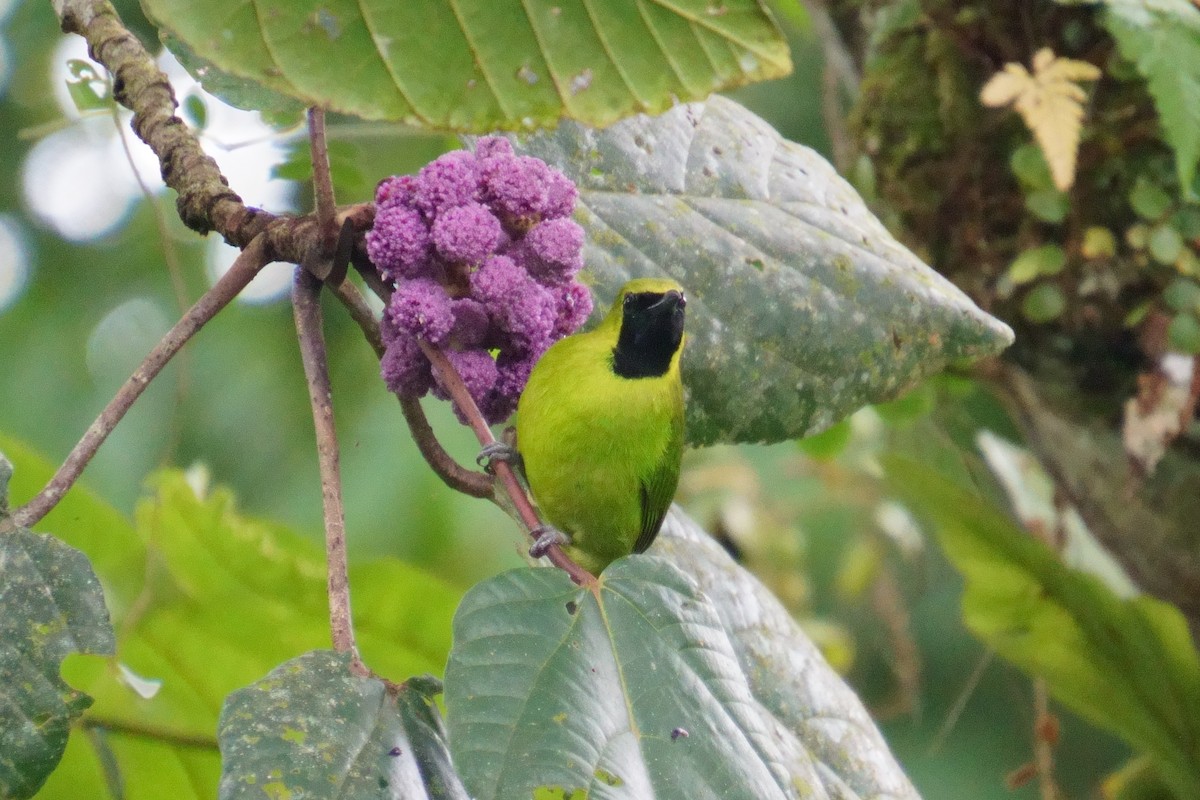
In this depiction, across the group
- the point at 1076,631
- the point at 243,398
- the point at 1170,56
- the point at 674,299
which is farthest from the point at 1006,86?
the point at 243,398

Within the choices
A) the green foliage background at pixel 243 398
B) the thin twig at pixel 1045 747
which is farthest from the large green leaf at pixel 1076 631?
the green foliage background at pixel 243 398

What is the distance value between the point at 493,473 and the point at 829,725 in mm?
459

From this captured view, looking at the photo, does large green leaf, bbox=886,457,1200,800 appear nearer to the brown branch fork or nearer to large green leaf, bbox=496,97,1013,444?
large green leaf, bbox=496,97,1013,444

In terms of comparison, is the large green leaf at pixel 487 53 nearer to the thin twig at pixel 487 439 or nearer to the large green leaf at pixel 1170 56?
the thin twig at pixel 487 439

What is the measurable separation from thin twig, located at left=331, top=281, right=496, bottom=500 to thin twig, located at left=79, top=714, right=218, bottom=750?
47 centimetres

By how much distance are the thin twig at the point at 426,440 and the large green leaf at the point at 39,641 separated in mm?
220

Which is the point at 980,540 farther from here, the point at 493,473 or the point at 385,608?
the point at 493,473

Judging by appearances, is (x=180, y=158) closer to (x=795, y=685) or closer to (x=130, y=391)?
(x=130, y=391)

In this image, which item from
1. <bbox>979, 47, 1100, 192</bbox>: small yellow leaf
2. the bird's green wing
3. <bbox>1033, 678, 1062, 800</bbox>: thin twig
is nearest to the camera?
the bird's green wing

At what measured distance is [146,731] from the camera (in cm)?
119

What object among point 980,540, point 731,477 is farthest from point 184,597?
point 731,477

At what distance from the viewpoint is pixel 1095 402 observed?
1898 mm

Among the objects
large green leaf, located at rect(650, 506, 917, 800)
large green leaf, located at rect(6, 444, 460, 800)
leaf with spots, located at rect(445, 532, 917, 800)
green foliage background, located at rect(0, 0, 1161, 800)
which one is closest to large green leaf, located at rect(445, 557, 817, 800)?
leaf with spots, located at rect(445, 532, 917, 800)

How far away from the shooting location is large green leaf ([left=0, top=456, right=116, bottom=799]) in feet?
2.39
